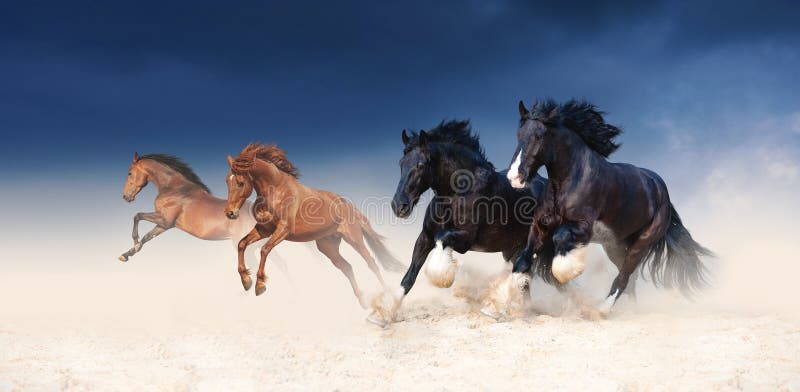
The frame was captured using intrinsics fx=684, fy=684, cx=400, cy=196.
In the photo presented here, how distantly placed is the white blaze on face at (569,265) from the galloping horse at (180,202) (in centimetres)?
546

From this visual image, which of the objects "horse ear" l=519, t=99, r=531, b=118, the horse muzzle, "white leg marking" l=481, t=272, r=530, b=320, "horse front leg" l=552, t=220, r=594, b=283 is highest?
"horse ear" l=519, t=99, r=531, b=118

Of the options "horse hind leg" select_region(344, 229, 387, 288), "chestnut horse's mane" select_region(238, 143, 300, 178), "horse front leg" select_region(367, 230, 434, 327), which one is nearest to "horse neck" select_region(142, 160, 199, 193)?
"chestnut horse's mane" select_region(238, 143, 300, 178)

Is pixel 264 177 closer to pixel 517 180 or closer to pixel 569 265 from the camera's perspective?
pixel 517 180

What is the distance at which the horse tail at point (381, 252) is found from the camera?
10.1 meters

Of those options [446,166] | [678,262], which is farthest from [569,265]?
[678,262]

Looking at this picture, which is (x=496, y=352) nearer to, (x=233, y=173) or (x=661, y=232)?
(x=661, y=232)

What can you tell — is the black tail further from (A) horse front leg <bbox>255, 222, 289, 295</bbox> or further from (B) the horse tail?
(A) horse front leg <bbox>255, 222, 289, 295</bbox>

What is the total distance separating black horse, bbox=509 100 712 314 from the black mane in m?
0.75

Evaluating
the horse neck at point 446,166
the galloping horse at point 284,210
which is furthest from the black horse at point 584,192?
the galloping horse at point 284,210

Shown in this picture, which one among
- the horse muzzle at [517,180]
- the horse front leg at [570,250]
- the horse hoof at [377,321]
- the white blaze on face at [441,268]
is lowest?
→ the horse hoof at [377,321]

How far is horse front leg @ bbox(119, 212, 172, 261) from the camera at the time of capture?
971cm

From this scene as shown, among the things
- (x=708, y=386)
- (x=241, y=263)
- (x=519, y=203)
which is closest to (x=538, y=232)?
(x=519, y=203)

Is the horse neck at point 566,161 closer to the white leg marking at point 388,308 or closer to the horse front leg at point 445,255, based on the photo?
the horse front leg at point 445,255

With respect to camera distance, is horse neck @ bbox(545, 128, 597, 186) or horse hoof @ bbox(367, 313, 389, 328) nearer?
horse neck @ bbox(545, 128, 597, 186)
